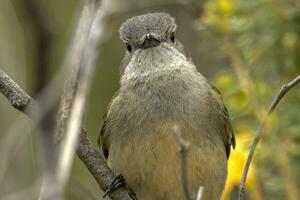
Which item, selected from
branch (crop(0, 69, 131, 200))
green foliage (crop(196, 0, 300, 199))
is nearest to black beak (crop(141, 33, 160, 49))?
green foliage (crop(196, 0, 300, 199))

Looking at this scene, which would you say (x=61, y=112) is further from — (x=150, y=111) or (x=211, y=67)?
(x=211, y=67)

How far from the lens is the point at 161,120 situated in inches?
160

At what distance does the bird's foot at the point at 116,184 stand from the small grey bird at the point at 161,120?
11 cm

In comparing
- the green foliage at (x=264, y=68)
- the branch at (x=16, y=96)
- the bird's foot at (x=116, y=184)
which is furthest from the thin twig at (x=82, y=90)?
the green foliage at (x=264, y=68)

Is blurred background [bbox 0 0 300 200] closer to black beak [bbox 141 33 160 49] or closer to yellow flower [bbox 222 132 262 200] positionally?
yellow flower [bbox 222 132 262 200]

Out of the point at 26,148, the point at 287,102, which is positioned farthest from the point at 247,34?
the point at 26,148

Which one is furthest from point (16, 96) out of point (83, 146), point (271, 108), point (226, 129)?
point (226, 129)

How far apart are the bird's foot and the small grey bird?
110 millimetres

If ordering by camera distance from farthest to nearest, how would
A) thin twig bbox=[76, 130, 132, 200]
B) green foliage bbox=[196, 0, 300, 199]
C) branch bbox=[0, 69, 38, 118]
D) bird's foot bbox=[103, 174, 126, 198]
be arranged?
1. green foliage bbox=[196, 0, 300, 199]
2. bird's foot bbox=[103, 174, 126, 198]
3. thin twig bbox=[76, 130, 132, 200]
4. branch bbox=[0, 69, 38, 118]

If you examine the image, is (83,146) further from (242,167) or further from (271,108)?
(242,167)

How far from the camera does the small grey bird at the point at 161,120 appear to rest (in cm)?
403

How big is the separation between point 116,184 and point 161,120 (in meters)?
0.51

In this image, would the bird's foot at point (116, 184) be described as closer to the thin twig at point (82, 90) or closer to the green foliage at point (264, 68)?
the green foliage at point (264, 68)

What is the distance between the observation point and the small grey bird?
13.2 ft
